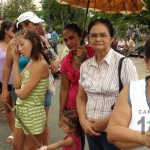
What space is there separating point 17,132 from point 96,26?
1.39 m

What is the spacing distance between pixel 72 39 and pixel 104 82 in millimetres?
849

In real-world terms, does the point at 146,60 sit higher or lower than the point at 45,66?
higher

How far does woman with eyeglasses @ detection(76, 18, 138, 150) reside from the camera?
2.77 metres

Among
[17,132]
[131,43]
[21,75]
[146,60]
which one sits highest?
[146,60]

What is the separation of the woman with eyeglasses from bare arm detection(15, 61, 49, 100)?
0.50 meters

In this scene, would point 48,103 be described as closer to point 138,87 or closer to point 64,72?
point 64,72

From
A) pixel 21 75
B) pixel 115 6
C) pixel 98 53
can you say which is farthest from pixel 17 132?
pixel 115 6

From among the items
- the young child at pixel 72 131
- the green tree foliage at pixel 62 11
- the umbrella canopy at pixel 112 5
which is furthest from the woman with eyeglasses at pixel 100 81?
the green tree foliage at pixel 62 11

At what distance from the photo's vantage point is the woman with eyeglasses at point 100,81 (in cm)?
277

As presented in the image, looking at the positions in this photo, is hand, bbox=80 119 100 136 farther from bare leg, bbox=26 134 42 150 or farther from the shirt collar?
bare leg, bbox=26 134 42 150

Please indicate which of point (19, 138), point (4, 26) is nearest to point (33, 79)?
point (19, 138)

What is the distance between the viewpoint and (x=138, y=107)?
204 cm

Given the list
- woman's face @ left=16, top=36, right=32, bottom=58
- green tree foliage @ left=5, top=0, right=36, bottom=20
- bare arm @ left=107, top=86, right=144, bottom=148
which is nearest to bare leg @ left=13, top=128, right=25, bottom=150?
woman's face @ left=16, top=36, right=32, bottom=58

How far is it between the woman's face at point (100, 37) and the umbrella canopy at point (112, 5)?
3.16 feet
